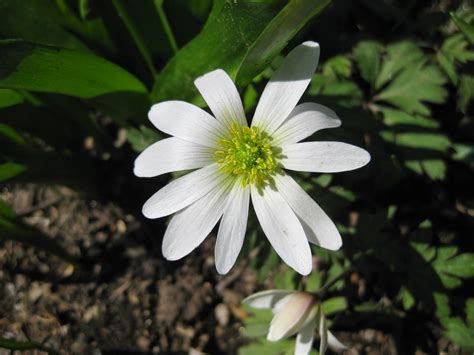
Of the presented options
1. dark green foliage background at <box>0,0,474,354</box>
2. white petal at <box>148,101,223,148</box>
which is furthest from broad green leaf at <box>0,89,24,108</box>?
white petal at <box>148,101,223,148</box>

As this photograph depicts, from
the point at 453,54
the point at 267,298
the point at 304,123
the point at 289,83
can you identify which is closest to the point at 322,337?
the point at 267,298

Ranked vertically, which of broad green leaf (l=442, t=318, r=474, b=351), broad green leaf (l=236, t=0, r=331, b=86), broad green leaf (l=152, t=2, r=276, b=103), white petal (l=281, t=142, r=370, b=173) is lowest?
broad green leaf (l=442, t=318, r=474, b=351)

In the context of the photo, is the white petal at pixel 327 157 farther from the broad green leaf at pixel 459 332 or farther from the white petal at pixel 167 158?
the broad green leaf at pixel 459 332

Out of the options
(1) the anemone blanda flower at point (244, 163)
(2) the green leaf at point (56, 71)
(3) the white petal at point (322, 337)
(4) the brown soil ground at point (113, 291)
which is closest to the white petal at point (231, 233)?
(1) the anemone blanda flower at point (244, 163)

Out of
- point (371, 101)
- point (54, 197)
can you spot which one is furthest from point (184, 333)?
point (371, 101)

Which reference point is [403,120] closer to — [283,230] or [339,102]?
[339,102]

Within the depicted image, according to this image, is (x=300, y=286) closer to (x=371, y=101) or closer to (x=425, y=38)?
(x=371, y=101)

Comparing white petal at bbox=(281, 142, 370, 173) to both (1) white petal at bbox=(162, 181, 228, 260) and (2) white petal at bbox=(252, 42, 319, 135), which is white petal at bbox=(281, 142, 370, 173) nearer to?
(2) white petal at bbox=(252, 42, 319, 135)
